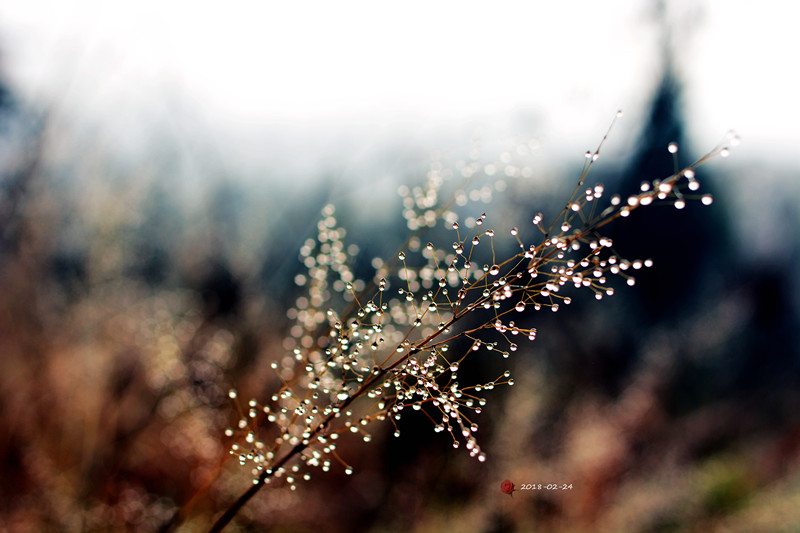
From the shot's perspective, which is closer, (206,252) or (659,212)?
(206,252)

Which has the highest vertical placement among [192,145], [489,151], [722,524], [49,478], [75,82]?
[489,151]

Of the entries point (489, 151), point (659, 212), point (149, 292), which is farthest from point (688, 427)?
point (149, 292)

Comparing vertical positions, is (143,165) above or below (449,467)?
above

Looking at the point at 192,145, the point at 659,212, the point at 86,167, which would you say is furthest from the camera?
the point at 659,212

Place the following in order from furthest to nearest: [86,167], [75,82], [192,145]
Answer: [192,145]
[86,167]
[75,82]

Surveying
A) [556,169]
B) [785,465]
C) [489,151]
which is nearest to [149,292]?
[489,151]

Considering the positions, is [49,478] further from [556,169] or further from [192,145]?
[556,169]

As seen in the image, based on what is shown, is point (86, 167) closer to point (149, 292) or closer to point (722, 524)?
point (149, 292)

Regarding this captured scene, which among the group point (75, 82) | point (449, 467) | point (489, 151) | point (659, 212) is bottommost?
point (449, 467)

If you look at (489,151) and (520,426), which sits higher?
(489,151)
